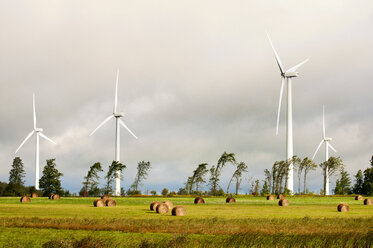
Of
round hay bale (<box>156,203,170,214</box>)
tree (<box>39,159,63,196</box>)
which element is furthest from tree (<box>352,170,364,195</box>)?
round hay bale (<box>156,203,170,214</box>)

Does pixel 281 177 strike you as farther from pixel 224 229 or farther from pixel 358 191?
pixel 224 229

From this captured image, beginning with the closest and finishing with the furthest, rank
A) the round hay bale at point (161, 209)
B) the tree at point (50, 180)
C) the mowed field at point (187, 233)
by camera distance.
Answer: the mowed field at point (187, 233)
the round hay bale at point (161, 209)
the tree at point (50, 180)

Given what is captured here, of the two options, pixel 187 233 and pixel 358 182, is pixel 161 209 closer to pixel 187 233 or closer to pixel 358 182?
pixel 187 233

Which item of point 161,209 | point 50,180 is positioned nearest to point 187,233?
point 161,209

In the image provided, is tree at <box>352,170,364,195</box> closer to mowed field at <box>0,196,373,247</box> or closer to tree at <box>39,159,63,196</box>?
tree at <box>39,159,63,196</box>

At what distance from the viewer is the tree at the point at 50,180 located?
402 feet

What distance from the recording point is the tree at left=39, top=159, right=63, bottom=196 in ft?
402

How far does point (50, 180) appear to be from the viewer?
122 m

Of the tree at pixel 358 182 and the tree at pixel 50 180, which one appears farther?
the tree at pixel 358 182

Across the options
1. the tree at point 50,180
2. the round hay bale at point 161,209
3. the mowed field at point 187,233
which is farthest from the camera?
the tree at point 50,180

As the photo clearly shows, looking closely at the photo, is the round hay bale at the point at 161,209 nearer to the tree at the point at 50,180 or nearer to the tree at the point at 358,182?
the tree at the point at 50,180

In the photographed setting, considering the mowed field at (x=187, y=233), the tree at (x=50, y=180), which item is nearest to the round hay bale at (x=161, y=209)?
the mowed field at (x=187, y=233)

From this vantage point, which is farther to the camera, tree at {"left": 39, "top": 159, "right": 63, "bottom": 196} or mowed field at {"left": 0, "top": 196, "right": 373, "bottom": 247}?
tree at {"left": 39, "top": 159, "right": 63, "bottom": 196}

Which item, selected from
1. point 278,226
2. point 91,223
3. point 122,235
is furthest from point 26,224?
point 278,226
